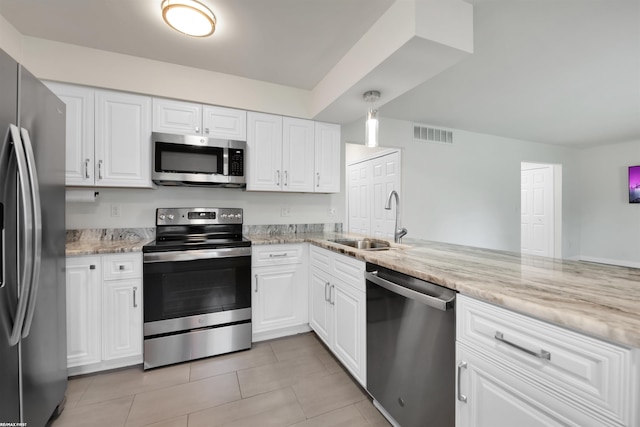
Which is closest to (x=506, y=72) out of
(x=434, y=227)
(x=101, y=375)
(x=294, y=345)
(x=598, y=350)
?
(x=434, y=227)

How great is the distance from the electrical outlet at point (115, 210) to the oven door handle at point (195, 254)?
0.81m

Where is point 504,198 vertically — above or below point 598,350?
above

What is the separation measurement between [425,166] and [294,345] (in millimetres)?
3124

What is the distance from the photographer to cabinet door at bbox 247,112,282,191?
2639 millimetres

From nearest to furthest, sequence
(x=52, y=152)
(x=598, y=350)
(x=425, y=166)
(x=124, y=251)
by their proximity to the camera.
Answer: (x=598, y=350), (x=52, y=152), (x=124, y=251), (x=425, y=166)

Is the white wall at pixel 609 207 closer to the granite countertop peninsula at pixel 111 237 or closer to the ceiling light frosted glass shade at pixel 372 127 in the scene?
the ceiling light frosted glass shade at pixel 372 127

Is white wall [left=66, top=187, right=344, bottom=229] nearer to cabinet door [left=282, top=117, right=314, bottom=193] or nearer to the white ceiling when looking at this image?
cabinet door [left=282, top=117, right=314, bottom=193]

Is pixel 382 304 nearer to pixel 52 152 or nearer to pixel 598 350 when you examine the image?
pixel 598 350

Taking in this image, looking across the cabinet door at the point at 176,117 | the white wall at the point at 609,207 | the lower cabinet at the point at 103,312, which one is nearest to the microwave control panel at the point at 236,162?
the cabinet door at the point at 176,117

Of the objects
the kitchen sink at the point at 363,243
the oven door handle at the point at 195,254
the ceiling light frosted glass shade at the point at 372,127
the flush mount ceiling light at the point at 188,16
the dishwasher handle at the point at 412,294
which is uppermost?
the flush mount ceiling light at the point at 188,16

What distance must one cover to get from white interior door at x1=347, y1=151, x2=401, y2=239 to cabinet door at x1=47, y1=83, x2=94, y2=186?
10.4 ft

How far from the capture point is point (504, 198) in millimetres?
4727

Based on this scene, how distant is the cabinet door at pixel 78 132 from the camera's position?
209cm

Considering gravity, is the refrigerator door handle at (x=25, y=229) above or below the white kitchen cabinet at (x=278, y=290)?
above
